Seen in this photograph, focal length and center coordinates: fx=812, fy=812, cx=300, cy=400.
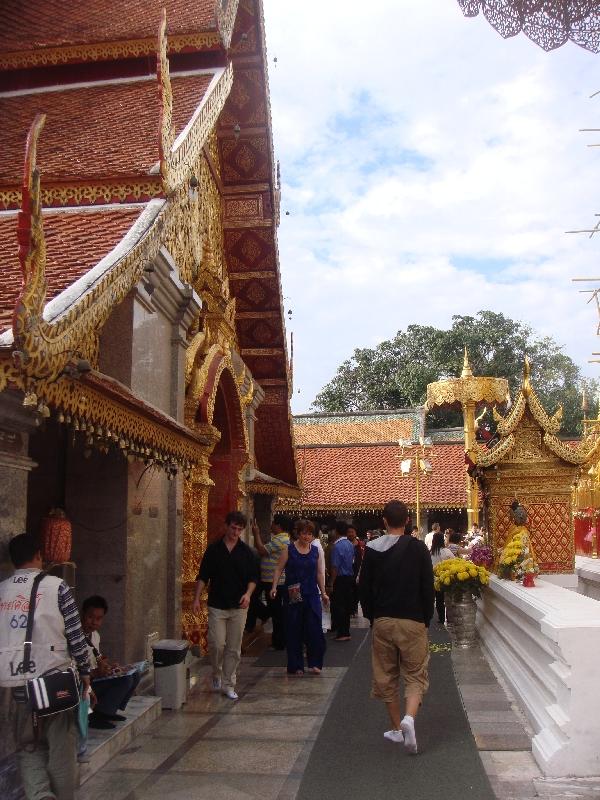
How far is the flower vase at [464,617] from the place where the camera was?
8.99 metres

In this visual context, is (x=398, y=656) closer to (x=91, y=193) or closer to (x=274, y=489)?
(x=91, y=193)

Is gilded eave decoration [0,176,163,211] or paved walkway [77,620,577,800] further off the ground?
gilded eave decoration [0,176,163,211]

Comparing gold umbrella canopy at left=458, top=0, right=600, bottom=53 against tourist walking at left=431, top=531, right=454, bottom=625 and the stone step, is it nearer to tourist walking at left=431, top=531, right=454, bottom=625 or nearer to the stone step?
the stone step

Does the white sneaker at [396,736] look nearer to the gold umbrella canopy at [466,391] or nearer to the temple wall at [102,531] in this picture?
the temple wall at [102,531]

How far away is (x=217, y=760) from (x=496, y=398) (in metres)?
17.5

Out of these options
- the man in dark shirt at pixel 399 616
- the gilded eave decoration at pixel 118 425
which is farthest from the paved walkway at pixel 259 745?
the gilded eave decoration at pixel 118 425

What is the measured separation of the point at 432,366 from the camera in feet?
138

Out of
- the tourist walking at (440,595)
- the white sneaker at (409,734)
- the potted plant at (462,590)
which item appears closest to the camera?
the white sneaker at (409,734)

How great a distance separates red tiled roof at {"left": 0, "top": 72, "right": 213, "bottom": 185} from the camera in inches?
241

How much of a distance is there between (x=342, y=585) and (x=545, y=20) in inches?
264

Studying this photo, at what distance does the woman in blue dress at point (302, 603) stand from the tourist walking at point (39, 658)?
3.95 metres

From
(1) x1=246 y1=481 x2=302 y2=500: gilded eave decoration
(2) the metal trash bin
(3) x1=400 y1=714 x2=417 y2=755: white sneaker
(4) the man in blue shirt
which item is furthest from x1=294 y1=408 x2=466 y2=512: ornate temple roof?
(3) x1=400 y1=714 x2=417 y2=755: white sneaker

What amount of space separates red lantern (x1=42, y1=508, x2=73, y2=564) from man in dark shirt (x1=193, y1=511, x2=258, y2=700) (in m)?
1.73

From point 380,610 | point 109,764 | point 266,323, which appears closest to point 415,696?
point 380,610
